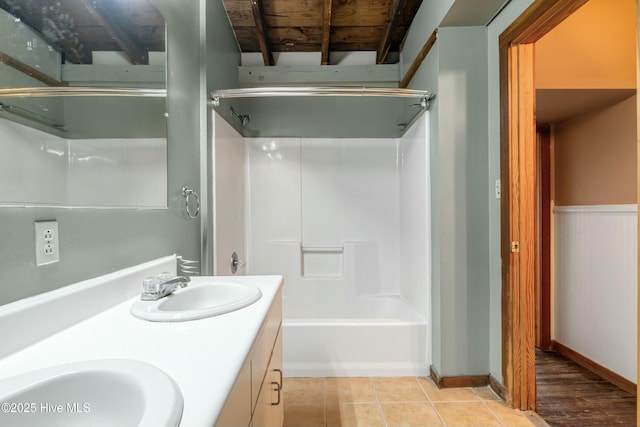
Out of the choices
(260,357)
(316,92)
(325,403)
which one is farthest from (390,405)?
(316,92)

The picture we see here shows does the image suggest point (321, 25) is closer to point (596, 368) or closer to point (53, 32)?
point (53, 32)

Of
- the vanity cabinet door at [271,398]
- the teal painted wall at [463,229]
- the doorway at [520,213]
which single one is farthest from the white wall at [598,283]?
the vanity cabinet door at [271,398]

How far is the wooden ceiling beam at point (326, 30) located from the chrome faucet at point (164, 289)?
2.10m

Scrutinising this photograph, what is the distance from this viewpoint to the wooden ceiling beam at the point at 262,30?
7.10 feet

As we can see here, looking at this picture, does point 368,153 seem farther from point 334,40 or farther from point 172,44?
point 172,44

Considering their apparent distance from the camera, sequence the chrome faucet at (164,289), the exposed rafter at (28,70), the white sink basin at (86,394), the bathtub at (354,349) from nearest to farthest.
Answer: the white sink basin at (86,394) < the exposed rafter at (28,70) < the chrome faucet at (164,289) < the bathtub at (354,349)

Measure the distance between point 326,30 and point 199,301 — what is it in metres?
2.28

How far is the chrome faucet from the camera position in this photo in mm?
955

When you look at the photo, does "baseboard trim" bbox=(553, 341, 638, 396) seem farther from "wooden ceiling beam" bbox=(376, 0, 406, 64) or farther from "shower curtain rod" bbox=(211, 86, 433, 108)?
"wooden ceiling beam" bbox=(376, 0, 406, 64)

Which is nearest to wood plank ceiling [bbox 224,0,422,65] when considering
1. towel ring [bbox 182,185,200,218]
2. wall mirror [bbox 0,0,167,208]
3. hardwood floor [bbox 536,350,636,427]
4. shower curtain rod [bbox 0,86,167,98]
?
wall mirror [bbox 0,0,167,208]

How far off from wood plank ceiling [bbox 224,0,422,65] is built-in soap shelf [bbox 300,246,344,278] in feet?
5.94

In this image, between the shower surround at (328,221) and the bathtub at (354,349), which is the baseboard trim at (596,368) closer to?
the bathtub at (354,349)

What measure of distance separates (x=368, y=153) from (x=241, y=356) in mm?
2456

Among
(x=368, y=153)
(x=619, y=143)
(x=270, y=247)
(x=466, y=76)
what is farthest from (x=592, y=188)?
(x=270, y=247)
